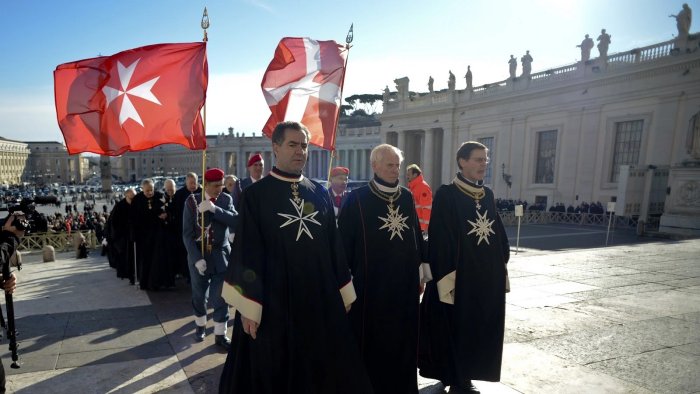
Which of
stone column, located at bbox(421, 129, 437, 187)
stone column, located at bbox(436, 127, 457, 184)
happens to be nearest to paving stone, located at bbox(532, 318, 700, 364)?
stone column, located at bbox(436, 127, 457, 184)

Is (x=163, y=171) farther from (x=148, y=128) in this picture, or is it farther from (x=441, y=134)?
(x=148, y=128)

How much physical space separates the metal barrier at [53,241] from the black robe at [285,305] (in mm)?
15407

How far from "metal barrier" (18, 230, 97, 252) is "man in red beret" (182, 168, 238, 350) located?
1282 cm

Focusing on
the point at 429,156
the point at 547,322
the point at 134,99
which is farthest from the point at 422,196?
the point at 429,156

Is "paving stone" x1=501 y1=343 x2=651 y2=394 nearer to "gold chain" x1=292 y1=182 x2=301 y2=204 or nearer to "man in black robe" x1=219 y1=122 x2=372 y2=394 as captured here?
"man in black robe" x1=219 y1=122 x2=372 y2=394

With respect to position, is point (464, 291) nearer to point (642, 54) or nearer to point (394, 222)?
point (394, 222)

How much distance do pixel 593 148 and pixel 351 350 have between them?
107 ft

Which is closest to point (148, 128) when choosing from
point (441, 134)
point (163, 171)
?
point (441, 134)

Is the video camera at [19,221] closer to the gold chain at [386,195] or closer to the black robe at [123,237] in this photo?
the gold chain at [386,195]

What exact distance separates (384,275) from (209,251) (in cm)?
251

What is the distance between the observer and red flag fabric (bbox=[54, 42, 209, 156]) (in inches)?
208

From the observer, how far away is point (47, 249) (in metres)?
11.5

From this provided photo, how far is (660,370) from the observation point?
3.87 metres

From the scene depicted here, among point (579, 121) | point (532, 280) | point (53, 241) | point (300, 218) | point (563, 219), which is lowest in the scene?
point (53, 241)
